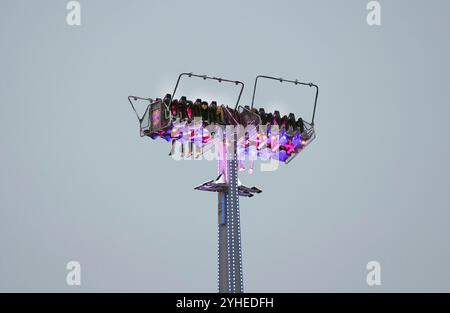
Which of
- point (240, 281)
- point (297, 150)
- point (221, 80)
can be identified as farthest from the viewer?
point (297, 150)

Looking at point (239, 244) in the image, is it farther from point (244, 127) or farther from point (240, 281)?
point (244, 127)

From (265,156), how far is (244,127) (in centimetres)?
351

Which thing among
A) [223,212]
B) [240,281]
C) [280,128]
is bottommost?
[240,281]

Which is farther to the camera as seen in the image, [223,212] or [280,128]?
[280,128]

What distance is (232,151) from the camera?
60188 mm

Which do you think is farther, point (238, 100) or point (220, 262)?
point (238, 100)

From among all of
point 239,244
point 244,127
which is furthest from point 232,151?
point 239,244

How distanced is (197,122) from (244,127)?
3.06m

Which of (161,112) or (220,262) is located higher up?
(161,112)

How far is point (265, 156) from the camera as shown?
63.6 meters

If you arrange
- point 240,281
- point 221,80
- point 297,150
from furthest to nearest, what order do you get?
1. point 297,150
2. point 221,80
3. point 240,281

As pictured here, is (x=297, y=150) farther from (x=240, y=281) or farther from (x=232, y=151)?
(x=240, y=281)

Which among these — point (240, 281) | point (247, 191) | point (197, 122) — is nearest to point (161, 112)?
point (197, 122)

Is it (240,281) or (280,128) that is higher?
(280,128)
